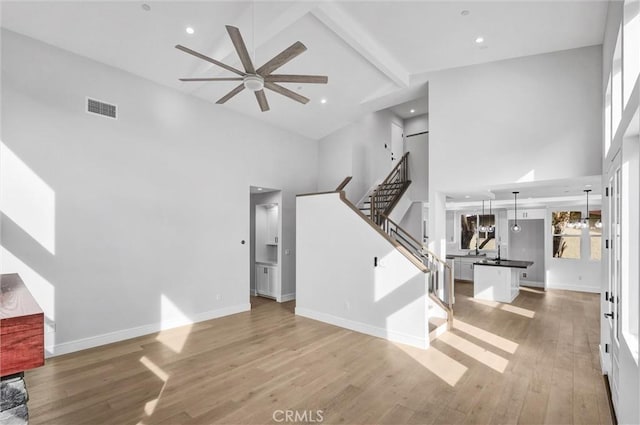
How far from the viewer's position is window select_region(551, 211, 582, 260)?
9169 mm

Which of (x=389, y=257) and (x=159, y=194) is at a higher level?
(x=159, y=194)

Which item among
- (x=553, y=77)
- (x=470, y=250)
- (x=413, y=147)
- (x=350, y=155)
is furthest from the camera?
(x=470, y=250)

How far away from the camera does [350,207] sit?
18.9ft

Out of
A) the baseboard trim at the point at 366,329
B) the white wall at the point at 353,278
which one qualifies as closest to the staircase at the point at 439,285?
the white wall at the point at 353,278

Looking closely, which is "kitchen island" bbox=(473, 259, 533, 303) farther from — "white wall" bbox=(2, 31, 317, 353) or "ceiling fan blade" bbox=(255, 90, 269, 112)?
"ceiling fan blade" bbox=(255, 90, 269, 112)

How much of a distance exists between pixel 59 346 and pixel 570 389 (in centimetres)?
646

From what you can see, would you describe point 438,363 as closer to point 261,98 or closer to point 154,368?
point 154,368

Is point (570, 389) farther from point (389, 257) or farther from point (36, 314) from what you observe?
point (36, 314)

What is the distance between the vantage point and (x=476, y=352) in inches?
181

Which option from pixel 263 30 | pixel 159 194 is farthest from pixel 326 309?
pixel 263 30

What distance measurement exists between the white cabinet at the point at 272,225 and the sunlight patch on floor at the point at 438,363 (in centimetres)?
417

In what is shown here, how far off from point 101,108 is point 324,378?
16.4ft

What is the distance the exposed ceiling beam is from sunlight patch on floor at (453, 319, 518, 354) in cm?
483

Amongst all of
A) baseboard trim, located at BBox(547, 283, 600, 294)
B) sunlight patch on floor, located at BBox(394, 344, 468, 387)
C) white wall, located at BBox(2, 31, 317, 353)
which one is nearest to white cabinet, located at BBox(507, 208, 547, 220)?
baseboard trim, located at BBox(547, 283, 600, 294)
